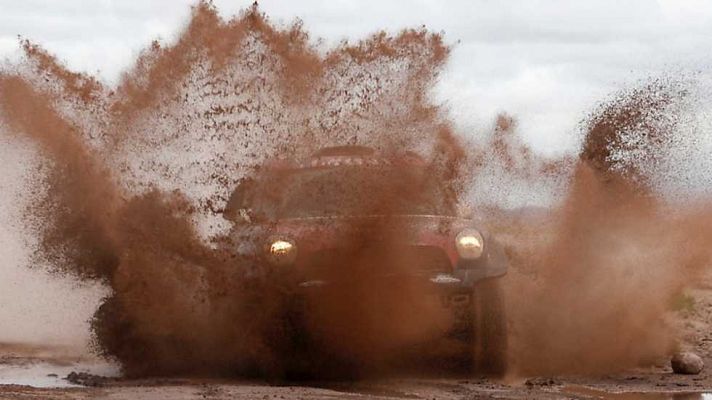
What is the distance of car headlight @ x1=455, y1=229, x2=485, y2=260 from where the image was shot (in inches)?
396

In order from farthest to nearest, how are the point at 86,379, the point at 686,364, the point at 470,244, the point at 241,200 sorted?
the point at 686,364 → the point at 241,200 → the point at 470,244 → the point at 86,379

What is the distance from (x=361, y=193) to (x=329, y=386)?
164 centimetres

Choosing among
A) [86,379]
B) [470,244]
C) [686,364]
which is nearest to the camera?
[86,379]

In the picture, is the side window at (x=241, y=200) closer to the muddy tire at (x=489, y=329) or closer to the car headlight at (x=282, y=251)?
the car headlight at (x=282, y=251)

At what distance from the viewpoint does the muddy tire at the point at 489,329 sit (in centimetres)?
1015

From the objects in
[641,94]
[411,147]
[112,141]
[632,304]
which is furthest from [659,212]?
[112,141]

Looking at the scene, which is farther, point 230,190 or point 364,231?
point 230,190

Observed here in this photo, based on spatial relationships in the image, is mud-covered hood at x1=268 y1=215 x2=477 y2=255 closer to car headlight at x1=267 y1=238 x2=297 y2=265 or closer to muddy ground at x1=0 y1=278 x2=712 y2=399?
car headlight at x1=267 y1=238 x2=297 y2=265

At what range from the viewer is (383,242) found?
33.4ft

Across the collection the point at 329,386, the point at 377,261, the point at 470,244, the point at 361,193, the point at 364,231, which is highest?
the point at 361,193

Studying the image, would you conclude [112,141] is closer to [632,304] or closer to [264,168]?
[264,168]

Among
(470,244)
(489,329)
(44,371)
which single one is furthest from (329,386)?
(44,371)

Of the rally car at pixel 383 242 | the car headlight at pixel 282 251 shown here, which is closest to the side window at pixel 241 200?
the rally car at pixel 383 242

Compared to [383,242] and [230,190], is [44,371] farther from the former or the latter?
[383,242]
